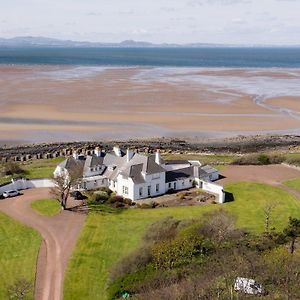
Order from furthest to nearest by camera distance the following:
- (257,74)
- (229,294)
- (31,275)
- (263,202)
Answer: (257,74) < (263,202) < (31,275) < (229,294)

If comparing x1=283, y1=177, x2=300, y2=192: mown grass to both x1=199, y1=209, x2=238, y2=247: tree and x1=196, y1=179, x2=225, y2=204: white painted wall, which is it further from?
x1=199, y1=209, x2=238, y2=247: tree

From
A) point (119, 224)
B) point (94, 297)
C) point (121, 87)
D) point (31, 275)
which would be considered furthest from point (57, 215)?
point (121, 87)

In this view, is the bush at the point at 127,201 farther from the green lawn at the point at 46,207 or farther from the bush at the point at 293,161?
the bush at the point at 293,161

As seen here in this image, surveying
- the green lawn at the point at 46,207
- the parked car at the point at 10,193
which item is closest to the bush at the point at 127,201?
the green lawn at the point at 46,207

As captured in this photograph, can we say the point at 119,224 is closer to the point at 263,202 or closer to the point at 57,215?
the point at 57,215

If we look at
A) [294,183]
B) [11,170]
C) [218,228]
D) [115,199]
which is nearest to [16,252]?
[115,199]

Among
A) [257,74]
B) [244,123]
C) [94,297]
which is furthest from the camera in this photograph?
[257,74]

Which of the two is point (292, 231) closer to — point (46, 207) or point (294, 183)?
point (294, 183)
